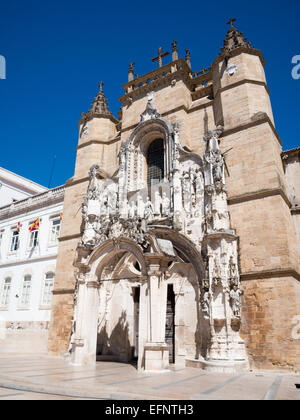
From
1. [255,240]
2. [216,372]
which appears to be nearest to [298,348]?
[216,372]

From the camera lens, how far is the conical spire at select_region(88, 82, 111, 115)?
20.0 m

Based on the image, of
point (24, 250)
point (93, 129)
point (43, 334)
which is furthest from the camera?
point (24, 250)

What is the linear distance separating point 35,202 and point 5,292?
266 inches

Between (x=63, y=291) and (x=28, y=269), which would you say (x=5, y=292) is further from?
(x=63, y=291)

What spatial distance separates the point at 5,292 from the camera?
74.5 feet

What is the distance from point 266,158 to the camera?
490 inches

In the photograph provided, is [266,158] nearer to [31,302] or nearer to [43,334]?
[43,334]

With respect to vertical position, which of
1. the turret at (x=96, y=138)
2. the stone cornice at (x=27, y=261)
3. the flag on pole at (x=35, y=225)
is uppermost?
the turret at (x=96, y=138)

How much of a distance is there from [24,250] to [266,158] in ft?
58.1

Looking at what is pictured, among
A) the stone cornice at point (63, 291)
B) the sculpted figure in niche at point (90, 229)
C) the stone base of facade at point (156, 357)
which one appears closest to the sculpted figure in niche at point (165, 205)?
the sculpted figure in niche at point (90, 229)

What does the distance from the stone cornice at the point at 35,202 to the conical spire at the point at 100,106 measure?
578 cm

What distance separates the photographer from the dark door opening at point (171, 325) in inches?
498

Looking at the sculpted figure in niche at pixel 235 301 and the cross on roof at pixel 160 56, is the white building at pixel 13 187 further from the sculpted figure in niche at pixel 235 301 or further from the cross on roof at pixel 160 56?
the sculpted figure in niche at pixel 235 301

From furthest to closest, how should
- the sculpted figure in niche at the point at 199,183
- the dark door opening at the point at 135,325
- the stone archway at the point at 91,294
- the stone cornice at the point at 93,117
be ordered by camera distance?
the stone cornice at the point at 93,117, the dark door opening at the point at 135,325, the sculpted figure in niche at the point at 199,183, the stone archway at the point at 91,294
